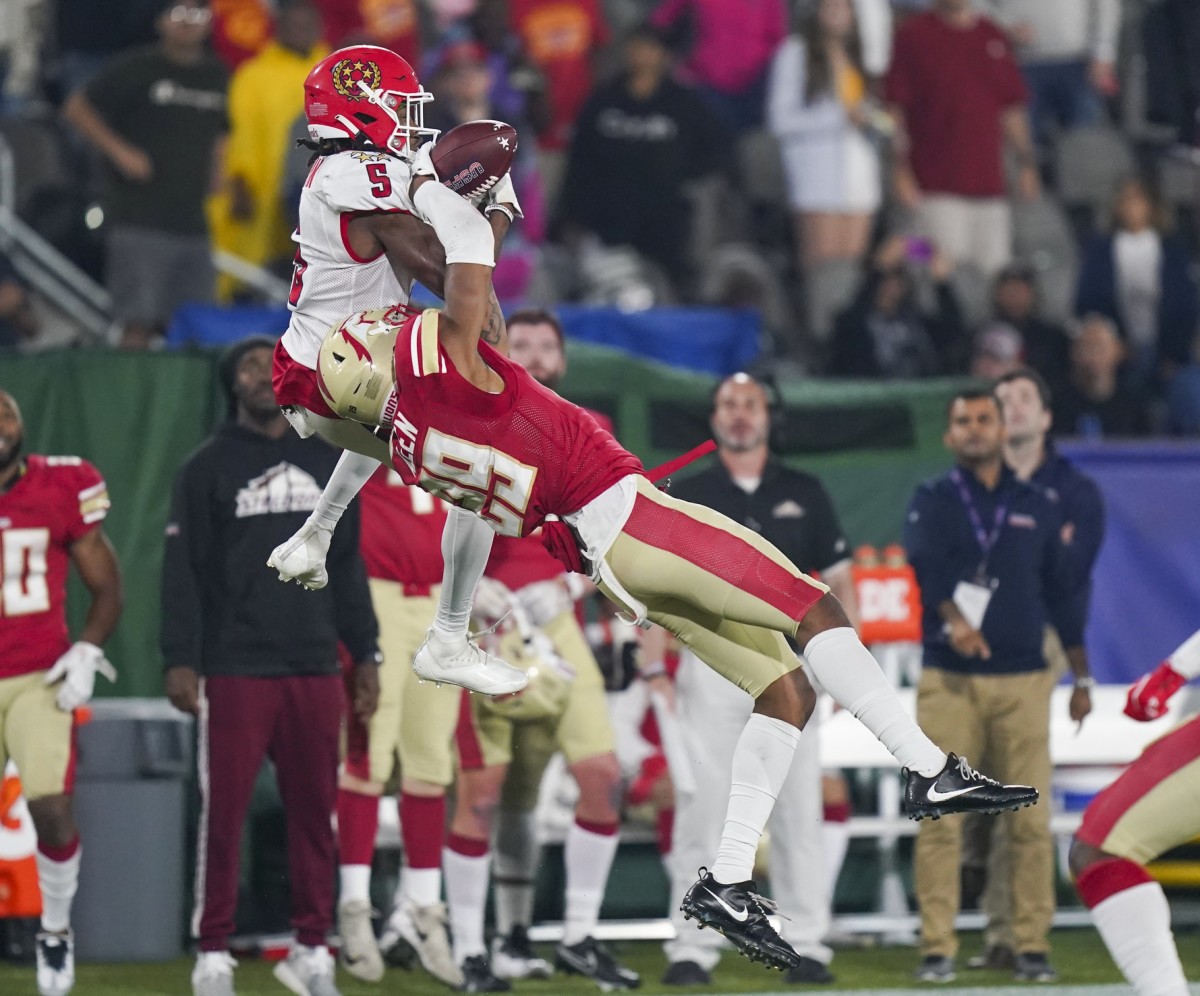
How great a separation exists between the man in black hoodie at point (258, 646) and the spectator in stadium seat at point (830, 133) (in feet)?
16.1

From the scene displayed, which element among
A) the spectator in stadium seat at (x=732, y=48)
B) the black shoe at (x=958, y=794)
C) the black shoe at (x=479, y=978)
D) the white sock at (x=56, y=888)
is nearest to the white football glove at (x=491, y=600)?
the black shoe at (x=479, y=978)

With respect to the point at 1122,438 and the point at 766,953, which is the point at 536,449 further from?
the point at 1122,438

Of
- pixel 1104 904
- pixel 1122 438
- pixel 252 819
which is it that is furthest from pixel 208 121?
pixel 1104 904

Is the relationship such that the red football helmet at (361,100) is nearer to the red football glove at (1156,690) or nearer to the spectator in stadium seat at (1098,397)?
the red football glove at (1156,690)

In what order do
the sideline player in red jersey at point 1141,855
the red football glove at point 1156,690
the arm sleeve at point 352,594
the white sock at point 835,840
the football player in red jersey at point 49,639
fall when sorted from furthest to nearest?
1. the white sock at point 835,840
2. the arm sleeve at point 352,594
3. the football player in red jersey at point 49,639
4. the red football glove at point 1156,690
5. the sideline player in red jersey at point 1141,855

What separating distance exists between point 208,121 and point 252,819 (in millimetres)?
3683

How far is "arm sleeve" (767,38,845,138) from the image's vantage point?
12.2 meters

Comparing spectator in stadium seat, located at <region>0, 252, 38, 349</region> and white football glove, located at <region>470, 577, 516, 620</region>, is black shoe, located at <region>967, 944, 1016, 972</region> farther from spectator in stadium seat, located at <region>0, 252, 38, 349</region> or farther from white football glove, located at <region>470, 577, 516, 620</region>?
spectator in stadium seat, located at <region>0, 252, 38, 349</region>

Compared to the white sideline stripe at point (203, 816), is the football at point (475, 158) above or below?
above

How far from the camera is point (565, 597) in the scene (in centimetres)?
838

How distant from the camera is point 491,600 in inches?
323

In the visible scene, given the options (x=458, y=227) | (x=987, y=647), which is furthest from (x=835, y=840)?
(x=458, y=227)

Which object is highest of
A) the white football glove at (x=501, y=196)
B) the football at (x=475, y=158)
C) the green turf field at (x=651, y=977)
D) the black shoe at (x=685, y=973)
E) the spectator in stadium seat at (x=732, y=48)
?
the spectator in stadium seat at (x=732, y=48)

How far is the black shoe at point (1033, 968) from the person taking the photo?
326 inches
